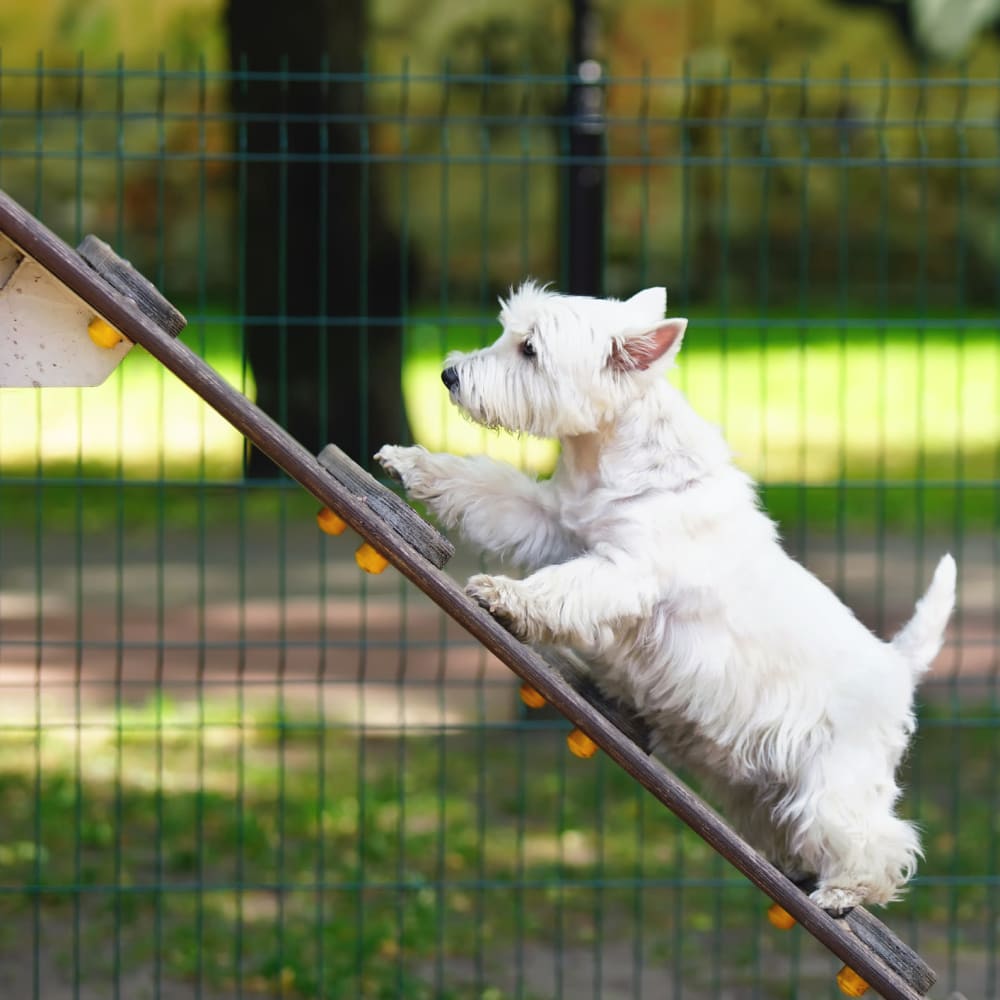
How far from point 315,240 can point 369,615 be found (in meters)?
2.47

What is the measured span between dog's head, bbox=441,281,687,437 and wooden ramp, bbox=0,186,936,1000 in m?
0.34

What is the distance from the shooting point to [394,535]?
363cm

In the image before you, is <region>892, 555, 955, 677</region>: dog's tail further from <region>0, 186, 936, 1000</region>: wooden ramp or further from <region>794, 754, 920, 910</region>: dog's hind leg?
<region>0, 186, 936, 1000</region>: wooden ramp

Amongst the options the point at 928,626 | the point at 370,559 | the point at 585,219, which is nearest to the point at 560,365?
the point at 370,559

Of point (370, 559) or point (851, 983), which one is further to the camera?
point (851, 983)

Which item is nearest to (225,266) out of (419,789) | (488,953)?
(419,789)

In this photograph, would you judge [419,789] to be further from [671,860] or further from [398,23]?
[398,23]

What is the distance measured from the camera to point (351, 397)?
9.76 meters

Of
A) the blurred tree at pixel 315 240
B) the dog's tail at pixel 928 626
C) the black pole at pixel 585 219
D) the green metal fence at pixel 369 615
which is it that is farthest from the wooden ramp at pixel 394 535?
the blurred tree at pixel 315 240

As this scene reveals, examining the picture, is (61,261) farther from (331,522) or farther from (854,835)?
(854,835)

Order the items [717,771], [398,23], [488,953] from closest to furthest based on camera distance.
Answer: [717,771] < [488,953] < [398,23]

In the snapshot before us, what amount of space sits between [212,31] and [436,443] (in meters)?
6.72

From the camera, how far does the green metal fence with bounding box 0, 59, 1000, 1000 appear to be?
5188 millimetres

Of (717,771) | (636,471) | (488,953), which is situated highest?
(636,471)
